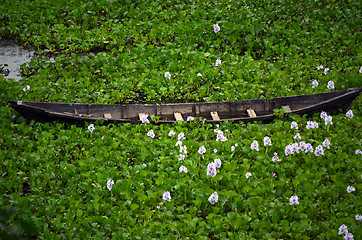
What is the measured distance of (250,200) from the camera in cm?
Result: 609

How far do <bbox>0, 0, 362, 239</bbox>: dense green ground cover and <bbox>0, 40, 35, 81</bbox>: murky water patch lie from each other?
0.25 m

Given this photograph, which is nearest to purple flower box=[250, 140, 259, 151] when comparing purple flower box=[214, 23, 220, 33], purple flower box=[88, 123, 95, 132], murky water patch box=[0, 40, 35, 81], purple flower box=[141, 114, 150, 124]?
purple flower box=[141, 114, 150, 124]

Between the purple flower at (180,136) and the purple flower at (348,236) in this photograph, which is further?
the purple flower at (180,136)

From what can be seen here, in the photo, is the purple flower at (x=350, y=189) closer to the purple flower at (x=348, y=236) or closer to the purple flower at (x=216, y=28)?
the purple flower at (x=348, y=236)

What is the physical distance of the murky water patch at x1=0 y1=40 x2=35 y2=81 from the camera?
33.1ft

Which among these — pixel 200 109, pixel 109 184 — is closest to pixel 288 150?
pixel 200 109

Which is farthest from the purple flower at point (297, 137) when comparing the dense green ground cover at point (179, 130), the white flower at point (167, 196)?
the white flower at point (167, 196)

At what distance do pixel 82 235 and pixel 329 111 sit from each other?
479 cm

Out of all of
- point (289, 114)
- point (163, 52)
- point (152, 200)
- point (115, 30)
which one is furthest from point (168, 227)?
point (115, 30)

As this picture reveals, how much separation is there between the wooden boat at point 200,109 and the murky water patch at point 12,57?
7.50ft

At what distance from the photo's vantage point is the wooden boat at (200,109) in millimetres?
7883

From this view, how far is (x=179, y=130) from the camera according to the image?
7.64 m

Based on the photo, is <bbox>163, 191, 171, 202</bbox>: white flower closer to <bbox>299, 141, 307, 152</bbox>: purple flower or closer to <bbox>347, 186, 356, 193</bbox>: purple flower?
<bbox>299, 141, 307, 152</bbox>: purple flower

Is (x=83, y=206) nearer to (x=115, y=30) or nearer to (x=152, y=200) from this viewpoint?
(x=152, y=200)
